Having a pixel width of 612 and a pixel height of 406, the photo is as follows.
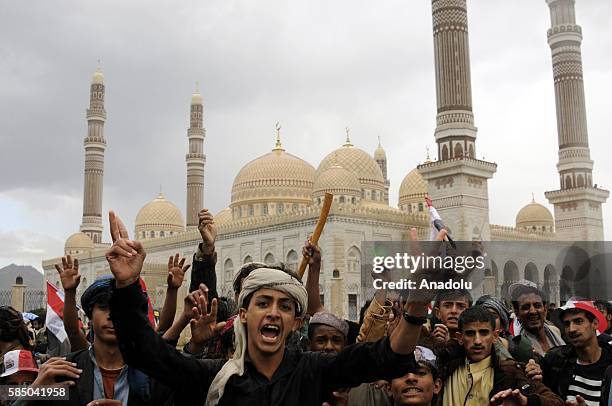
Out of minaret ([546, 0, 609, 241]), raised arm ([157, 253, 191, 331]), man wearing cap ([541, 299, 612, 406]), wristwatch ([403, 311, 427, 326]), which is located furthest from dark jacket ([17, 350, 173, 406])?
minaret ([546, 0, 609, 241])

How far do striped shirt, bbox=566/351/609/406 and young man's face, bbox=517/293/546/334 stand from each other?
2.61 feet

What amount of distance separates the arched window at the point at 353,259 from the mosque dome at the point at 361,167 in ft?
23.0

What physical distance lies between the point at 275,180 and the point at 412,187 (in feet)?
21.9

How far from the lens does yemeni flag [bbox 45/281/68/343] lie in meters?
4.20

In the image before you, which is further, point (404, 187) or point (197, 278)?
point (404, 187)

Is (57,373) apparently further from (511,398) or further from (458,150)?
(458,150)

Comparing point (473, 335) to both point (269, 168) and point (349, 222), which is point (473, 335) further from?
point (269, 168)

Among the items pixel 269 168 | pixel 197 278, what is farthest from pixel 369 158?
pixel 197 278

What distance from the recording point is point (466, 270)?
2.76 metres

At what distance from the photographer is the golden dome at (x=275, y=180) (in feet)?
105

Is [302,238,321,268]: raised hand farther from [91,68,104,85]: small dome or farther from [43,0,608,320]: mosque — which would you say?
[91,68,104,85]: small dome

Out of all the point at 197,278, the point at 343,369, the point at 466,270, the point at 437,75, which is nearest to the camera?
the point at 343,369

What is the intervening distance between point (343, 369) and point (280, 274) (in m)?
0.34

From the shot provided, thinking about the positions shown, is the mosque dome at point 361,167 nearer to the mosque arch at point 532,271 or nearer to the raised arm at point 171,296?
the mosque arch at point 532,271
